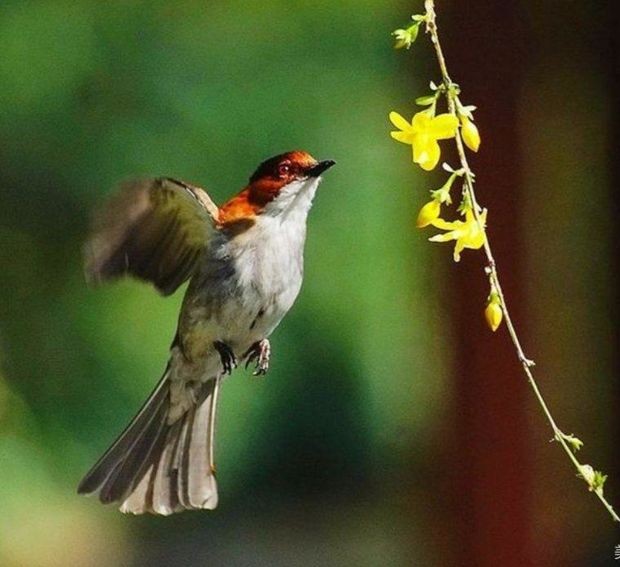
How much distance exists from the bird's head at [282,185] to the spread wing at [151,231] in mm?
37

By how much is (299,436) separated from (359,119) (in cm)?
59

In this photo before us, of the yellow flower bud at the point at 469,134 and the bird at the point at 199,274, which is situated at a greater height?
the yellow flower bud at the point at 469,134

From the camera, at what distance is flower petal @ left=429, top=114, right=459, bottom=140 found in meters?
1.01

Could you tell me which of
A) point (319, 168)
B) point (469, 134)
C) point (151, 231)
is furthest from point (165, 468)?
point (469, 134)

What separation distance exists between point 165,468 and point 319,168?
0.49m

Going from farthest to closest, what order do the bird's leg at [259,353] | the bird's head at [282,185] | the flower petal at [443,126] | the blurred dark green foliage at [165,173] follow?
the blurred dark green foliage at [165,173], the bird's leg at [259,353], the bird's head at [282,185], the flower petal at [443,126]

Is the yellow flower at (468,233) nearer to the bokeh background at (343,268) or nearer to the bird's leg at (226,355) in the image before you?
the bird's leg at (226,355)

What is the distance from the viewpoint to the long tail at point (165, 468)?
1472 millimetres

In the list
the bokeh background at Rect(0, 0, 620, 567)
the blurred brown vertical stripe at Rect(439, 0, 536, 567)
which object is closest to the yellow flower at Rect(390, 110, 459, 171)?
the bokeh background at Rect(0, 0, 620, 567)

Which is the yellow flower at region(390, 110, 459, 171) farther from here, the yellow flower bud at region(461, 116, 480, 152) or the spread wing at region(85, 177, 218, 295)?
the spread wing at region(85, 177, 218, 295)

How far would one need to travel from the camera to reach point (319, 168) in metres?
1.13

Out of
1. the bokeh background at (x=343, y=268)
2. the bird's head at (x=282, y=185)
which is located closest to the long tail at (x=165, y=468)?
the bird's head at (x=282, y=185)

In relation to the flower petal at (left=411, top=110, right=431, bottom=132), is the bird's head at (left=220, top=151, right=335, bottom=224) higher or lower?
lower

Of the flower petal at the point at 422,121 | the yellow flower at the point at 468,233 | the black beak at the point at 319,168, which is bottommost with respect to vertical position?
the yellow flower at the point at 468,233
